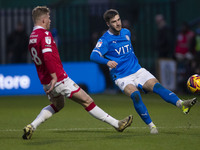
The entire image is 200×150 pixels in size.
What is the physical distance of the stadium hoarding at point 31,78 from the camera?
17.7 meters

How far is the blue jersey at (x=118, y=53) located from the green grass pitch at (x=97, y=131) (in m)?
0.96

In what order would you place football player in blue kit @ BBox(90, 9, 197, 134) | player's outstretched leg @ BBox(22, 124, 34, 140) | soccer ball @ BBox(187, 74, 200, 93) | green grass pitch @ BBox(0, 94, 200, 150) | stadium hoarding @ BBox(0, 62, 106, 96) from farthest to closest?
stadium hoarding @ BBox(0, 62, 106, 96)
soccer ball @ BBox(187, 74, 200, 93)
football player in blue kit @ BBox(90, 9, 197, 134)
player's outstretched leg @ BBox(22, 124, 34, 140)
green grass pitch @ BBox(0, 94, 200, 150)

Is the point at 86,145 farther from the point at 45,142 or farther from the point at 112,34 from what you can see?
the point at 112,34

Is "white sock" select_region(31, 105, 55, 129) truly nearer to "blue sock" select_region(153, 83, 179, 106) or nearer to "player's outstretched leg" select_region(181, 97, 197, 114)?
"blue sock" select_region(153, 83, 179, 106)

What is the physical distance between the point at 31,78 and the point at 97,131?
9.03 metres

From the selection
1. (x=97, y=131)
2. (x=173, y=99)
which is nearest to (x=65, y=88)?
(x=97, y=131)

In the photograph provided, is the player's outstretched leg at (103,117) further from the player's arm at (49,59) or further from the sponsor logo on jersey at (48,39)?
the sponsor logo on jersey at (48,39)

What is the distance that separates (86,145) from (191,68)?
9.98 meters

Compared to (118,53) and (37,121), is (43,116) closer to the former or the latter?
(37,121)

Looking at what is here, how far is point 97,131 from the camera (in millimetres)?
8992

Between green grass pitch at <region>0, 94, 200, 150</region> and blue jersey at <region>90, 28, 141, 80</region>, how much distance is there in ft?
3.14

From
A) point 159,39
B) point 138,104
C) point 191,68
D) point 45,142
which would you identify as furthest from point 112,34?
point 159,39

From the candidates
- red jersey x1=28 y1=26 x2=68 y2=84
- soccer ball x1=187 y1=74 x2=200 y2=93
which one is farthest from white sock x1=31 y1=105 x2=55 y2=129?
soccer ball x1=187 y1=74 x2=200 y2=93

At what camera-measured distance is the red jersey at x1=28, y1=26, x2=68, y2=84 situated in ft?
26.0
